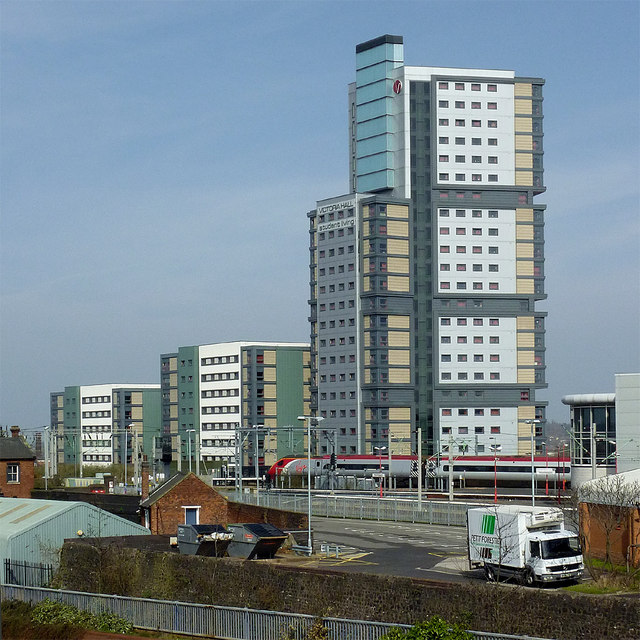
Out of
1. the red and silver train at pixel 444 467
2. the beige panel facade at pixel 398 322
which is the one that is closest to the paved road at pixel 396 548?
the red and silver train at pixel 444 467

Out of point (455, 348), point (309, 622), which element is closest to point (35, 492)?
point (309, 622)

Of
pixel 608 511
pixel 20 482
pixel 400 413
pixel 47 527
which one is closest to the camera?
pixel 47 527

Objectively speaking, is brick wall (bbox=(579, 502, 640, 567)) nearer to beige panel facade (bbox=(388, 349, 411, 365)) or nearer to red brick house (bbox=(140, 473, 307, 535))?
red brick house (bbox=(140, 473, 307, 535))

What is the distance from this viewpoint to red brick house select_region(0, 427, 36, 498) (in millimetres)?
83062

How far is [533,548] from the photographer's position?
145 ft

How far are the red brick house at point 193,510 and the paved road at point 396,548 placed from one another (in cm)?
283

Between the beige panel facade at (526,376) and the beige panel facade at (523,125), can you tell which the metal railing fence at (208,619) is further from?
the beige panel facade at (523,125)

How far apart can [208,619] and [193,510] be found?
28124mm

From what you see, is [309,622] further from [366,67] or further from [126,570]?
[366,67]

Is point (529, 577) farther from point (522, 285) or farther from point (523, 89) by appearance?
point (523, 89)

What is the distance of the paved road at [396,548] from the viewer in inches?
1984

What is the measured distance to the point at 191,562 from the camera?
38938 millimetres

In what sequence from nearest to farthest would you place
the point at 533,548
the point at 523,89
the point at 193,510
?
the point at 533,548, the point at 193,510, the point at 523,89

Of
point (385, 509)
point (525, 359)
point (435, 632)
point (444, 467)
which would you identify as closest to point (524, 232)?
point (525, 359)
